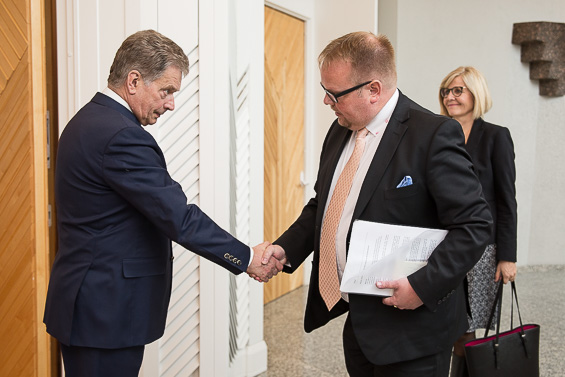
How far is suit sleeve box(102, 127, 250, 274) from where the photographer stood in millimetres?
1910

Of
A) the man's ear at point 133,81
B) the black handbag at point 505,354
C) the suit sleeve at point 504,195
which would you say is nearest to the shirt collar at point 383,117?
the man's ear at point 133,81

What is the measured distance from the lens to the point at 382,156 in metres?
1.92

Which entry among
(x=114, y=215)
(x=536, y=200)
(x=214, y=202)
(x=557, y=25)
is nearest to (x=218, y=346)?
(x=214, y=202)

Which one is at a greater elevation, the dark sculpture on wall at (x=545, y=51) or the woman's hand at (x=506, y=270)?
the dark sculpture on wall at (x=545, y=51)

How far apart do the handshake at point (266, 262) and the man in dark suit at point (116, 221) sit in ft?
1.31

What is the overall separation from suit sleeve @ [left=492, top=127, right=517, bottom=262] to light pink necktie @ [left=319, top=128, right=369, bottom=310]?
1.26m

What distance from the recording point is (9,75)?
2.90 meters

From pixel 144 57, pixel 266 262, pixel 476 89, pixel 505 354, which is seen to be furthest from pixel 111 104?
pixel 476 89

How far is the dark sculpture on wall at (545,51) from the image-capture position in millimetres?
7117

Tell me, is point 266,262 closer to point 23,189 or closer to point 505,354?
point 505,354

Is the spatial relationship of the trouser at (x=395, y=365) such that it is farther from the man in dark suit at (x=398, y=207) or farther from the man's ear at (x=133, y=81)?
the man's ear at (x=133, y=81)

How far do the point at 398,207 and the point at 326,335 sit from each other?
9.65 ft

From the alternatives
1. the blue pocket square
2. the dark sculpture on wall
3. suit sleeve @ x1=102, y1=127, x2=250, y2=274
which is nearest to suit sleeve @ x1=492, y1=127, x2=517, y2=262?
the blue pocket square

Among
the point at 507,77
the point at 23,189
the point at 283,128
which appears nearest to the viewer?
the point at 23,189
